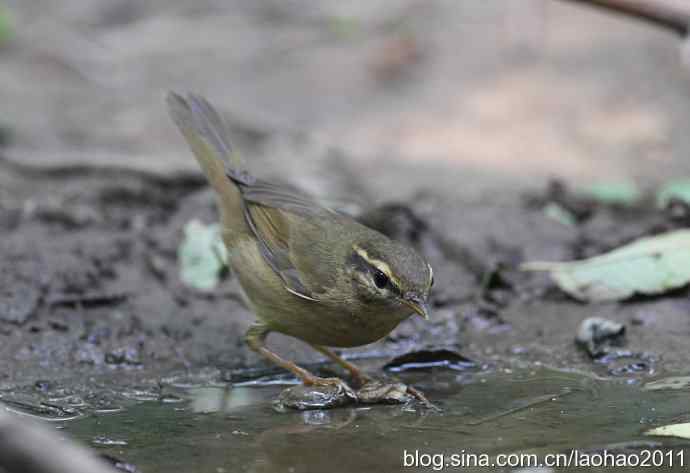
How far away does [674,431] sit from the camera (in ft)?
12.8

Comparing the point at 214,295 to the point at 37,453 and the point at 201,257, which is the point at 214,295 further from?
the point at 37,453

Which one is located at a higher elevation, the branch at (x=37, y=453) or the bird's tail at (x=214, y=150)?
the bird's tail at (x=214, y=150)

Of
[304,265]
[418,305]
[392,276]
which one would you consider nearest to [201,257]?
[304,265]

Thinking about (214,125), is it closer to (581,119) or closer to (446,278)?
(446,278)

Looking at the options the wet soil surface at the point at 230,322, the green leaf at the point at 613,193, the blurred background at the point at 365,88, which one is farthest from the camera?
the blurred background at the point at 365,88

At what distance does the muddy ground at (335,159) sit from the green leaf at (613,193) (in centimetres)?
22

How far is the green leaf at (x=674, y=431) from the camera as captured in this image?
12.7 feet

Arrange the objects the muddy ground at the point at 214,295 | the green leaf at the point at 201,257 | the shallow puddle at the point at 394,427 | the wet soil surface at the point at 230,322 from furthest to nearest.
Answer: the green leaf at the point at 201,257 < the muddy ground at the point at 214,295 < the wet soil surface at the point at 230,322 < the shallow puddle at the point at 394,427

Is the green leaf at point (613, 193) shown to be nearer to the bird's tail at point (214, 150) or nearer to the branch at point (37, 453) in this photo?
the bird's tail at point (214, 150)

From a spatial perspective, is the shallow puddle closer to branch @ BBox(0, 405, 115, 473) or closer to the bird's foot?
the bird's foot

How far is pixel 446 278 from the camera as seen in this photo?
647cm

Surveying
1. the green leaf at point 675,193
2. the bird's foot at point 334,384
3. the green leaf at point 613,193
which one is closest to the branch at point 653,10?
the green leaf at point 675,193

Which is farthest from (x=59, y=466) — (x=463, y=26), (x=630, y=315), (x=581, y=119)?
(x=463, y=26)

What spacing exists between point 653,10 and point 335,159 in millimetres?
3299
